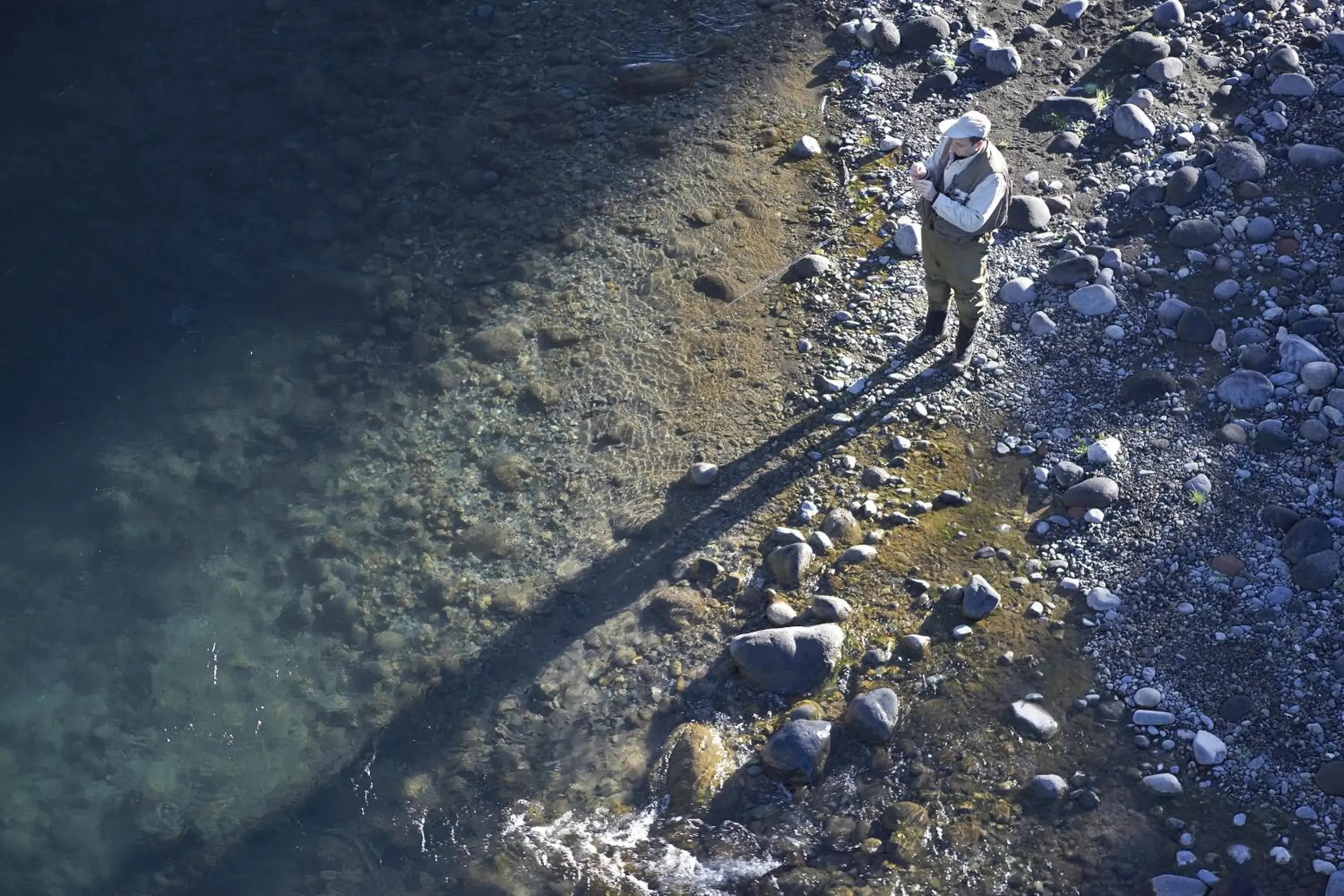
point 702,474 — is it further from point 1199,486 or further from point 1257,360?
point 1257,360

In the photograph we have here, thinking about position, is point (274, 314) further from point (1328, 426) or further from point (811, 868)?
point (1328, 426)

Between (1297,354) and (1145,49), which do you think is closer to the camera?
(1297,354)

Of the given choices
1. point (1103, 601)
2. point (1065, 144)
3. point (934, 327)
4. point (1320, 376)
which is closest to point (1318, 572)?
point (1103, 601)

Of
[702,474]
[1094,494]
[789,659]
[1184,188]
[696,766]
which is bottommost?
[696,766]

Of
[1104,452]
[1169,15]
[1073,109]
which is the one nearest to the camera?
[1104,452]

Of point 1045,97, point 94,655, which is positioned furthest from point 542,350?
point 1045,97

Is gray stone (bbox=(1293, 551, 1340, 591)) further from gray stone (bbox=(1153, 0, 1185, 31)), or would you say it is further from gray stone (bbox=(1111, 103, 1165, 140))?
gray stone (bbox=(1153, 0, 1185, 31))

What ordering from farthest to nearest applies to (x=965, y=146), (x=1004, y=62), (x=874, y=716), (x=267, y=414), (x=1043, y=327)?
(x=1004, y=62)
(x=267, y=414)
(x=1043, y=327)
(x=965, y=146)
(x=874, y=716)
